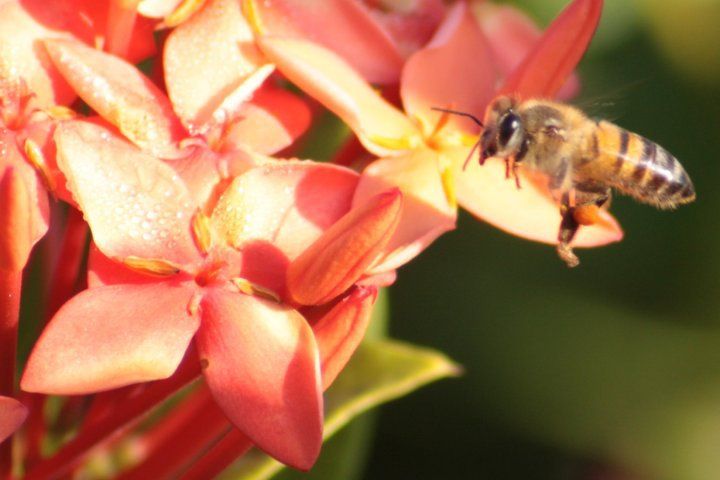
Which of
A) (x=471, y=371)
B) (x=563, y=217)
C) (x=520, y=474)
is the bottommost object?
(x=520, y=474)

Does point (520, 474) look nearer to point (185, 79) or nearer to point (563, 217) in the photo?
point (563, 217)

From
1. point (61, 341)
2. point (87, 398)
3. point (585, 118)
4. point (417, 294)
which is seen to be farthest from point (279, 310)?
point (417, 294)

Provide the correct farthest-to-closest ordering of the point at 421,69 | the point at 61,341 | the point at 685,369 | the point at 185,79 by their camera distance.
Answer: the point at 685,369, the point at 421,69, the point at 185,79, the point at 61,341

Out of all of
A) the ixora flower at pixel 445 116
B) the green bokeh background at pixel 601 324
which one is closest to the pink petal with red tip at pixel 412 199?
the ixora flower at pixel 445 116

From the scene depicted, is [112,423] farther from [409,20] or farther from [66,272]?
[409,20]

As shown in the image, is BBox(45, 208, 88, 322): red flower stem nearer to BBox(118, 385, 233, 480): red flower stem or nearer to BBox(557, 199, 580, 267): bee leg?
BBox(118, 385, 233, 480): red flower stem

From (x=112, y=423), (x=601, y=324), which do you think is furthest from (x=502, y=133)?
(x=601, y=324)

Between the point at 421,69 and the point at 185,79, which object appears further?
the point at 421,69

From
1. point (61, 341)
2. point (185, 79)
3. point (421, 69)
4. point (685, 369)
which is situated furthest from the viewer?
point (685, 369)
